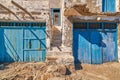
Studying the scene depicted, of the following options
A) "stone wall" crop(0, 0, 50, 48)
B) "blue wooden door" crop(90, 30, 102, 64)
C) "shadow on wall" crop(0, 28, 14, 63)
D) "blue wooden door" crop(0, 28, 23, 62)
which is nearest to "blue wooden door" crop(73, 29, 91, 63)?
"blue wooden door" crop(90, 30, 102, 64)

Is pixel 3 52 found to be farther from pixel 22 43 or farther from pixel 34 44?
pixel 34 44

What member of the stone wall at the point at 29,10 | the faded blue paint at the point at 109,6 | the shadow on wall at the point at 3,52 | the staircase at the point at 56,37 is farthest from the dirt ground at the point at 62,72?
the faded blue paint at the point at 109,6

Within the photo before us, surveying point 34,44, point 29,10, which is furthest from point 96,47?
point 29,10

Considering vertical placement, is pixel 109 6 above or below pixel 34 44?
above

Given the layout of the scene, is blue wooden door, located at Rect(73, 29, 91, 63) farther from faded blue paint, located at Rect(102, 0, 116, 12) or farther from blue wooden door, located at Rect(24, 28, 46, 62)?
blue wooden door, located at Rect(24, 28, 46, 62)

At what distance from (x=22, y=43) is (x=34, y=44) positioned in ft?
2.67

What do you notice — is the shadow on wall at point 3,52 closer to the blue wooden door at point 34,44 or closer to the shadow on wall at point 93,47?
the blue wooden door at point 34,44

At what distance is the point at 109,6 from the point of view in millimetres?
15070

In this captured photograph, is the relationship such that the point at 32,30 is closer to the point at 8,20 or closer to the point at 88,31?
the point at 8,20

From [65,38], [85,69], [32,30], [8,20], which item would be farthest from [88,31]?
[8,20]

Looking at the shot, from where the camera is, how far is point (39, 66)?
13.2 m

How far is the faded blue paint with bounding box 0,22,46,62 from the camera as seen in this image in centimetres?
1542

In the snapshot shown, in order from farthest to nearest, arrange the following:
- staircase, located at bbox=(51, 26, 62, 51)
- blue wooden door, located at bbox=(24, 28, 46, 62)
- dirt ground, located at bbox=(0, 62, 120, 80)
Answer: blue wooden door, located at bbox=(24, 28, 46, 62) → staircase, located at bbox=(51, 26, 62, 51) → dirt ground, located at bbox=(0, 62, 120, 80)

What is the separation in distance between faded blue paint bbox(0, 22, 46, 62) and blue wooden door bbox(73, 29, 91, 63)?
230cm
